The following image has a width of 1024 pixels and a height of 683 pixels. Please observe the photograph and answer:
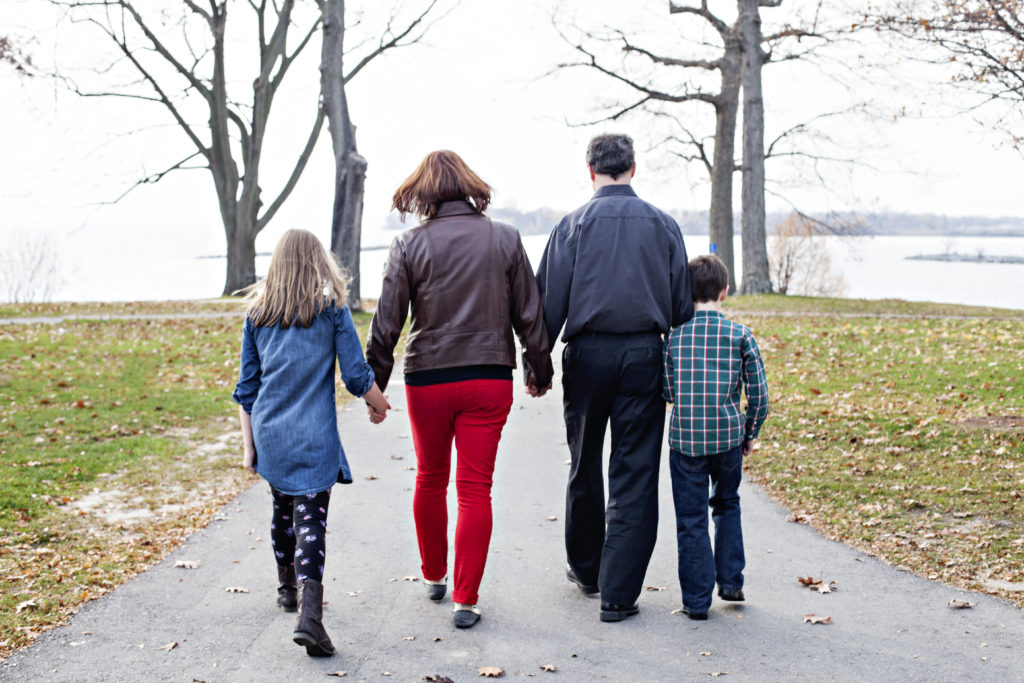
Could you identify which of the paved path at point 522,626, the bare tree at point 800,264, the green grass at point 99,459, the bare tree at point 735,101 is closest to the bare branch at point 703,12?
the bare tree at point 735,101

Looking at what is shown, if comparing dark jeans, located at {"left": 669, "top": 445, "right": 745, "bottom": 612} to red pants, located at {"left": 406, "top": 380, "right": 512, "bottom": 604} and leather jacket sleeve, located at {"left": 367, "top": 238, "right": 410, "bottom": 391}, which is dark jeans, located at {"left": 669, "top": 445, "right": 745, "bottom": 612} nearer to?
red pants, located at {"left": 406, "top": 380, "right": 512, "bottom": 604}

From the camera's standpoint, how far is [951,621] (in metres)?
4.22

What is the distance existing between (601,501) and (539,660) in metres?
0.91

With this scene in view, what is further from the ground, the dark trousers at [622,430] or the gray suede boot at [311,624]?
the dark trousers at [622,430]

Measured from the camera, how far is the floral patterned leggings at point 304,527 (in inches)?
155

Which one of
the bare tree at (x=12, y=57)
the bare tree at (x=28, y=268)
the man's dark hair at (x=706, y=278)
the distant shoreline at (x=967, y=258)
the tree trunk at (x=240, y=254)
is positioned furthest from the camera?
the distant shoreline at (x=967, y=258)

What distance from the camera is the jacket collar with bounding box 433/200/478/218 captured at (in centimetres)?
416

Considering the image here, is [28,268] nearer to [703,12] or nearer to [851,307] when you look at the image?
[703,12]

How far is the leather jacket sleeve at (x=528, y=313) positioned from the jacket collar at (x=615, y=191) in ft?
1.55

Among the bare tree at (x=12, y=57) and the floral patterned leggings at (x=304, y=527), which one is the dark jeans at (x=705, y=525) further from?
the bare tree at (x=12, y=57)

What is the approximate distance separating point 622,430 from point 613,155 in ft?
4.17

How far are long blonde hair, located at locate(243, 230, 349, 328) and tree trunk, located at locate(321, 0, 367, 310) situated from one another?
48.6ft

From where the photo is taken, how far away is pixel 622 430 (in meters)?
4.27

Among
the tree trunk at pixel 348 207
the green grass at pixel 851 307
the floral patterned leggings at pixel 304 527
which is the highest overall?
the tree trunk at pixel 348 207
